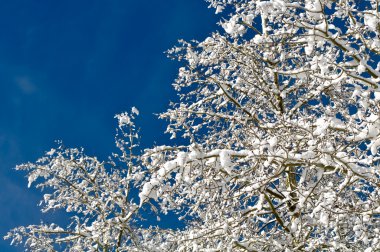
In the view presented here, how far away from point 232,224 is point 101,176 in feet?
18.6

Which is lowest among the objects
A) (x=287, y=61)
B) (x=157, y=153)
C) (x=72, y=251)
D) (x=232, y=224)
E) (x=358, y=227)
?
(x=358, y=227)

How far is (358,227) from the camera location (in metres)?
4.77

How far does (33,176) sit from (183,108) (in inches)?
156

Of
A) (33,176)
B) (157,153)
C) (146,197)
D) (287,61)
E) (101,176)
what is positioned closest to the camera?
(146,197)

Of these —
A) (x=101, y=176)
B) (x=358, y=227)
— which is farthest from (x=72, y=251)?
(x=358, y=227)

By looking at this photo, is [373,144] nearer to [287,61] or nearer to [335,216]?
[335,216]

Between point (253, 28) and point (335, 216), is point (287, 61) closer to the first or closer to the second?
point (253, 28)

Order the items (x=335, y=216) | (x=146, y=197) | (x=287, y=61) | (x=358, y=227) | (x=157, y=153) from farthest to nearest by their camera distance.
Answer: (x=287, y=61) < (x=157, y=153) < (x=335, y=216) < (x=358, y=227) < (x=146, y=197)

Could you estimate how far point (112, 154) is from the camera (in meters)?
11.2

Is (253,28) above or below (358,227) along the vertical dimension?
above

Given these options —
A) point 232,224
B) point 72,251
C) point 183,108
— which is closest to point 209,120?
point 183,108

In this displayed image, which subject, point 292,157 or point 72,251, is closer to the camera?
point 292,157

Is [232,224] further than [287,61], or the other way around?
[287,61]

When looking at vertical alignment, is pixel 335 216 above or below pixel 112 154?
below
